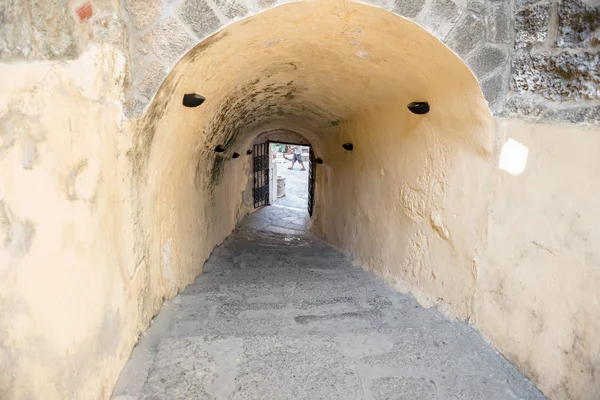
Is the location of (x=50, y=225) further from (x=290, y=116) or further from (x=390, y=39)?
(x=290, y=116)

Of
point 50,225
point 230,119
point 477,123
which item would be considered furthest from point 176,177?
point 477,123

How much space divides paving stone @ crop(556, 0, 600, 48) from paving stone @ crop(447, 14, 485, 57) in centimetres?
33

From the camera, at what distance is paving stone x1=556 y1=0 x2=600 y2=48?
1.71m

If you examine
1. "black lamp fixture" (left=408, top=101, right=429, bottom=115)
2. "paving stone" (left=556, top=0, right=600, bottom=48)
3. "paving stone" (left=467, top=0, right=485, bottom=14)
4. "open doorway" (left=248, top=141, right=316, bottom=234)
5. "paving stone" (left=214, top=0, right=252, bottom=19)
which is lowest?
"open doorway" (left=248, top=141, right=316, bottom=234)

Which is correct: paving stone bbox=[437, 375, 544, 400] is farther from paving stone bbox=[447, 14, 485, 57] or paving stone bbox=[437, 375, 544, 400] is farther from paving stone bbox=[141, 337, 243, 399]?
paving stone bbox=[447, 14, 485, 57]

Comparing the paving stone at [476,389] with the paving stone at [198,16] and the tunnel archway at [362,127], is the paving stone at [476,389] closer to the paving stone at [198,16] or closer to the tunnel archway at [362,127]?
the tunnel archway at [362,127]

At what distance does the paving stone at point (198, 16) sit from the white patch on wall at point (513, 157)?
4.95ft

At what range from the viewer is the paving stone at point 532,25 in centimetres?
191

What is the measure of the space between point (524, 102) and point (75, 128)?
198 cm

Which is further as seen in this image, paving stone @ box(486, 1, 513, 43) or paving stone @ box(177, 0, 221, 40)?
paving stone @ box(486, 1, 513, 43)

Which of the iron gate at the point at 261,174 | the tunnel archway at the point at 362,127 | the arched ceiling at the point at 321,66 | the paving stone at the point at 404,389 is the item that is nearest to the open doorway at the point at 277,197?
the iron gate at the point at 261,174

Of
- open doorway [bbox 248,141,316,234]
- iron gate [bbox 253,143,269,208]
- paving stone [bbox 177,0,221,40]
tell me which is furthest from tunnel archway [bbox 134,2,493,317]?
iron gate [bbox 253,143,269,208]

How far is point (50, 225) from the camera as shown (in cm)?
138

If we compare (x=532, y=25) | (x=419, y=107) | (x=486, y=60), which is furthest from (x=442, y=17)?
(x=419, y=107)
